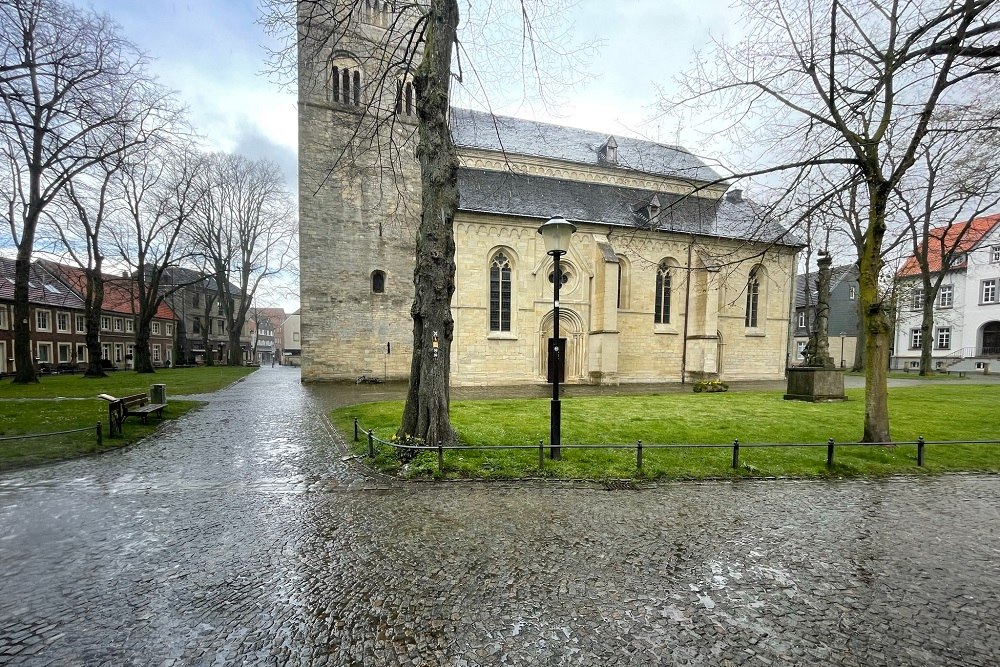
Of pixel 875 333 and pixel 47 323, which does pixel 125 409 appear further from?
pixel 47 323

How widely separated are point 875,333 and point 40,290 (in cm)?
4760

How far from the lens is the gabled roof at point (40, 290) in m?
27.3

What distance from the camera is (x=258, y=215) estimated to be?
119 ft

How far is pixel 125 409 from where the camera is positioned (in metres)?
8.94

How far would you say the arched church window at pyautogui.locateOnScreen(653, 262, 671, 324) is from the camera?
2289cm

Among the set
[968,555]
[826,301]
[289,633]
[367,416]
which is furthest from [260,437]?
[826,301]

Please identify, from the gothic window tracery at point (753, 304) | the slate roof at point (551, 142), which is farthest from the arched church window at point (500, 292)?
the gothic window tracery at point (753, 304)

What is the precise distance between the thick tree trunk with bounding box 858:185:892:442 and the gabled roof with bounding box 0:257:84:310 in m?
36.9

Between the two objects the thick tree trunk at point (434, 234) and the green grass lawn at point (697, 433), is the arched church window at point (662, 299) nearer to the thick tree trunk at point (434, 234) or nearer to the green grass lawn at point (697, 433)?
the green grass lawn at point (697, 433)

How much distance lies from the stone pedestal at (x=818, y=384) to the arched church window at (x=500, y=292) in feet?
39.3

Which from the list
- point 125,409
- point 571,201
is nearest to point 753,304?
point 571,201

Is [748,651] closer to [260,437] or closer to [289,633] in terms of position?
[289,633]

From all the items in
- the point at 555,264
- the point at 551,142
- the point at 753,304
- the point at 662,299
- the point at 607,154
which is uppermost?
the point at 551,142

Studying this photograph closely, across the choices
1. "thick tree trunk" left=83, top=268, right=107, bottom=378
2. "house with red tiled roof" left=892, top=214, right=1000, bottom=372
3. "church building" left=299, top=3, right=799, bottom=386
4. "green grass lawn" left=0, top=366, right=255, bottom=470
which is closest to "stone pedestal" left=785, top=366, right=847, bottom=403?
"church building" left=299, top=3, right=799, bottom=386
